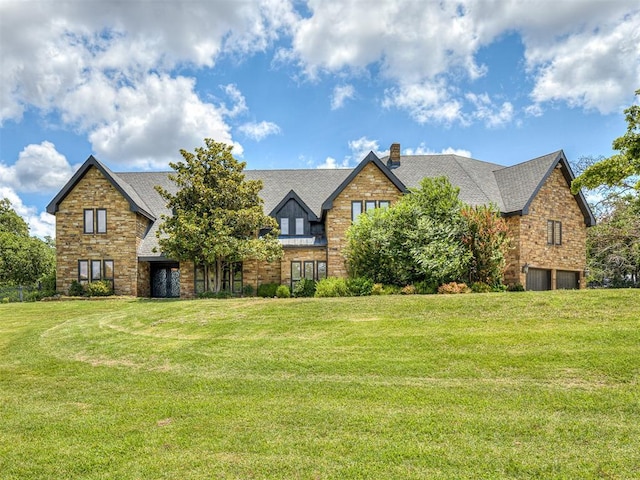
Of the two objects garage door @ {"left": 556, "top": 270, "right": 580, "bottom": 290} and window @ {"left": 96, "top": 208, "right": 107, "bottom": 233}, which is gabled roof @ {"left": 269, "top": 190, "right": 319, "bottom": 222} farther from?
garage door @ {"left": 556, "top": 270, "right": 580, "bottom": 290}

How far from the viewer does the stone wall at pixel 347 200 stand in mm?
24281

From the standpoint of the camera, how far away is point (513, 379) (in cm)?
766

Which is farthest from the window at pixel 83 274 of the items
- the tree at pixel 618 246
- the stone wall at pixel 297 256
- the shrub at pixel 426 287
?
the tree at pixel 618 246

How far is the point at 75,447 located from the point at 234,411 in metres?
2.23

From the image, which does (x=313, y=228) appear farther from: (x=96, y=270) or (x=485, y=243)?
(x=96, y=270)

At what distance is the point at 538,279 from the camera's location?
24594mm

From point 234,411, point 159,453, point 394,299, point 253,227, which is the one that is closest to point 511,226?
point 394,299

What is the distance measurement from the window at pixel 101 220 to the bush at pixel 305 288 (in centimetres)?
1293

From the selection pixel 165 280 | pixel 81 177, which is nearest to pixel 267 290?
pixel 165 280

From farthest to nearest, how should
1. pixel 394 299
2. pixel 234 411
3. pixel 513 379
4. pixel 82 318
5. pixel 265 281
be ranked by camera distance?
pixel 265 281 < pixel 82 318 < pixel 394 299 < pixel 513 379 < pixel 234 411

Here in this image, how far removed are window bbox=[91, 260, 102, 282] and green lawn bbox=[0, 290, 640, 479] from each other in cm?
1310

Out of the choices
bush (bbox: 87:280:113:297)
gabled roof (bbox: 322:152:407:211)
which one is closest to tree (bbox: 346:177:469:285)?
gabled roof (bbox: 322:152:407:211)

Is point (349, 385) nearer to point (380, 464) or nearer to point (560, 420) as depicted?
point (380, 464)

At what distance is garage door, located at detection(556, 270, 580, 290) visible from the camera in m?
25.5
